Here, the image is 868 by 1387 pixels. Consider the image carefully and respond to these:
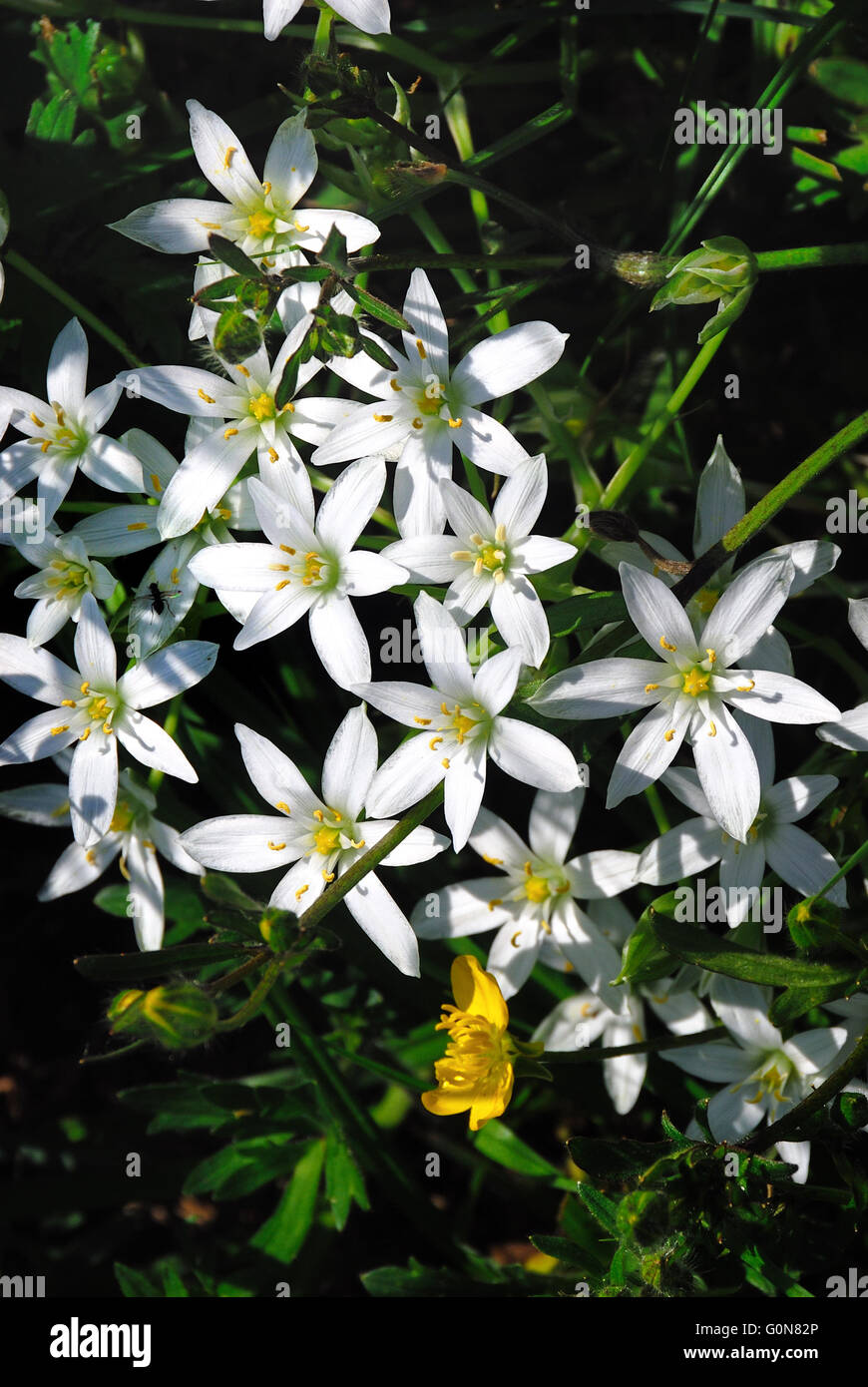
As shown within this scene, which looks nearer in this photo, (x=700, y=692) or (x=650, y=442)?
(x=700, y=692)

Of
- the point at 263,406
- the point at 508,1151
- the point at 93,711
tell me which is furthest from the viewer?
the point at 508,1151

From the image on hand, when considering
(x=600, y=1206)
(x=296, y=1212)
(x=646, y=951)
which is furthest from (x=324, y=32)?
(x=296, y=1212)

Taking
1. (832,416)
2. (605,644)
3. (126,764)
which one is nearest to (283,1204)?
(126,764)

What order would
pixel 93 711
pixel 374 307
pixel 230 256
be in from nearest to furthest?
1. pixel 230 256
2. pixel 374 307
3. pixel 93 711

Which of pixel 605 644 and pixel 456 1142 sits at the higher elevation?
pixel 605 644

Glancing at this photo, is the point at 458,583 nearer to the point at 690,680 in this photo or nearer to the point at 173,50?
the point at 690,680

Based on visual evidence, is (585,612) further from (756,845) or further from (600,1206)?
(600,1206)

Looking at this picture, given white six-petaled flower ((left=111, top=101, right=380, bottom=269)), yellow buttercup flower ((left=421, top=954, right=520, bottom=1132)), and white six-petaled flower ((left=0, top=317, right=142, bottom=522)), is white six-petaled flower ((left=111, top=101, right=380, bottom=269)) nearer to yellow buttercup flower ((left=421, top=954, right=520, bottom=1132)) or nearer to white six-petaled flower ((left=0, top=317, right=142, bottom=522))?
white six-petaled flower ((left=0, top=317, right=142, bottom=522))
